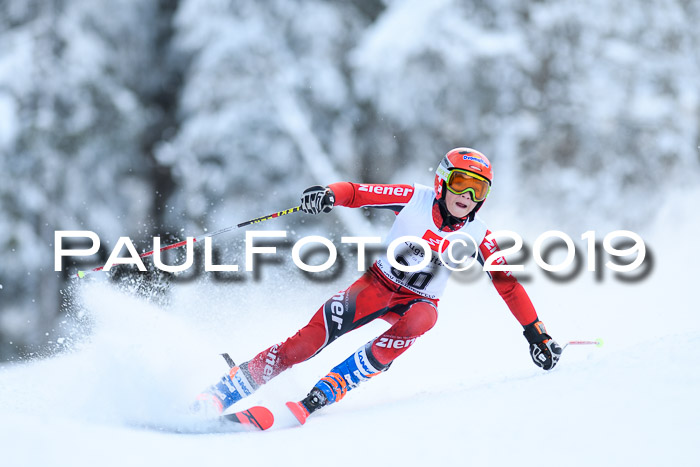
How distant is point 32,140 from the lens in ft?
35.7

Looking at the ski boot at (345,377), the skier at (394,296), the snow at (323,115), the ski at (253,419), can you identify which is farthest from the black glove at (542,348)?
the snow at (323,115)

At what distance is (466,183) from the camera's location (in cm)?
358

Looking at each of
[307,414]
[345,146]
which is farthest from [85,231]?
[307,414]

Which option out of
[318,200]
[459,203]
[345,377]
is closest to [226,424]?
[345,377]

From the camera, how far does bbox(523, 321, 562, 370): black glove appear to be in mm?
3707

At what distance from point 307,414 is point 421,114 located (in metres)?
8.35

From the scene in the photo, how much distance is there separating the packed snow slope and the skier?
177 mm

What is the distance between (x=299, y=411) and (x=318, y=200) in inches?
42.2

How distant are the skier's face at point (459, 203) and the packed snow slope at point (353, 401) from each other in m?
0.89

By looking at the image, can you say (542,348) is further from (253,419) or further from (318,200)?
(253,419)

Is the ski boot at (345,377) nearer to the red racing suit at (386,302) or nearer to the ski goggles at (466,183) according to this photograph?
the red racing suit at (386,302)

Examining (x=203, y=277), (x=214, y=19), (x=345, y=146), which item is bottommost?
(x=203, y=277)

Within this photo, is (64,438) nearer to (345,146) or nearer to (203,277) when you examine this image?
(203,277)

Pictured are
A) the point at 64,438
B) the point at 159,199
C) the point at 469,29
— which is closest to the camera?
the point at 64,438
